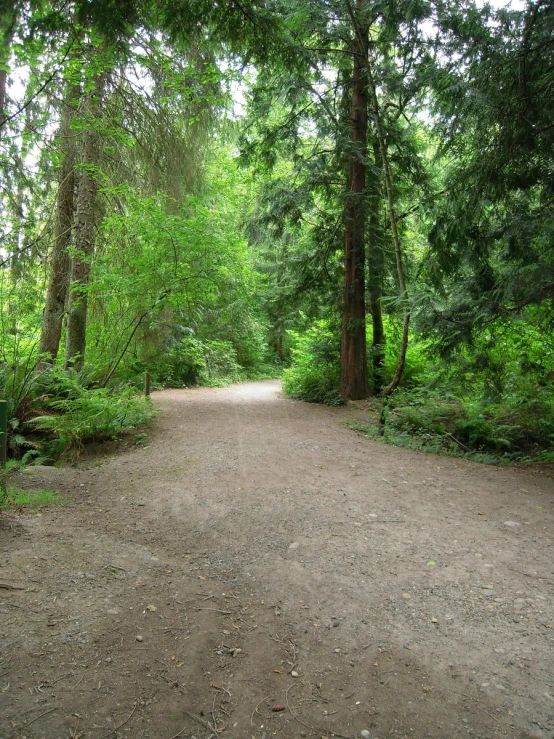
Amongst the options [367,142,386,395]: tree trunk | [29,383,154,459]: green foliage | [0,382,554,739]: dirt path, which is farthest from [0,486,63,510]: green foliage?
[367,142,386,395]: tree trunk

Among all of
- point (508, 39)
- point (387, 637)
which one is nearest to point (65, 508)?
point (387, 637)

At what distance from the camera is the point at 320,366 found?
13.0m

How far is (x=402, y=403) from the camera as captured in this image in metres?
10.3

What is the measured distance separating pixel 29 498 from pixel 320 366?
9.07 meters

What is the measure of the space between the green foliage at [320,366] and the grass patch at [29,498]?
7.98 meters

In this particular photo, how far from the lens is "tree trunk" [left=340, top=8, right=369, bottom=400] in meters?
11.6

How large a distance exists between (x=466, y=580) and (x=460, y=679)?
107cm

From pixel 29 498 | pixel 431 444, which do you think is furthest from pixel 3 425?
pixel 431 444

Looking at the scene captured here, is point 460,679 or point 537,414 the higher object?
point 537,414

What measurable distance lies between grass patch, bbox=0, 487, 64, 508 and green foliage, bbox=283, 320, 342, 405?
26.2ft

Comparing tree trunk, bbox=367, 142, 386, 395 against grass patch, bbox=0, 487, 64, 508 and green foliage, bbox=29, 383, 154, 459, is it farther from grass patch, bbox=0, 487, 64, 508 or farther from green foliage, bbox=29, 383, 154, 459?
grass patch, bbox=0, 487, 64, 508

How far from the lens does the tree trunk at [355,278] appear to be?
11633mm

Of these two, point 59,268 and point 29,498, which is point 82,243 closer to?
point 59,268

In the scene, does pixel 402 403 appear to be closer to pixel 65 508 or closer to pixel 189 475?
pixel 189 475
